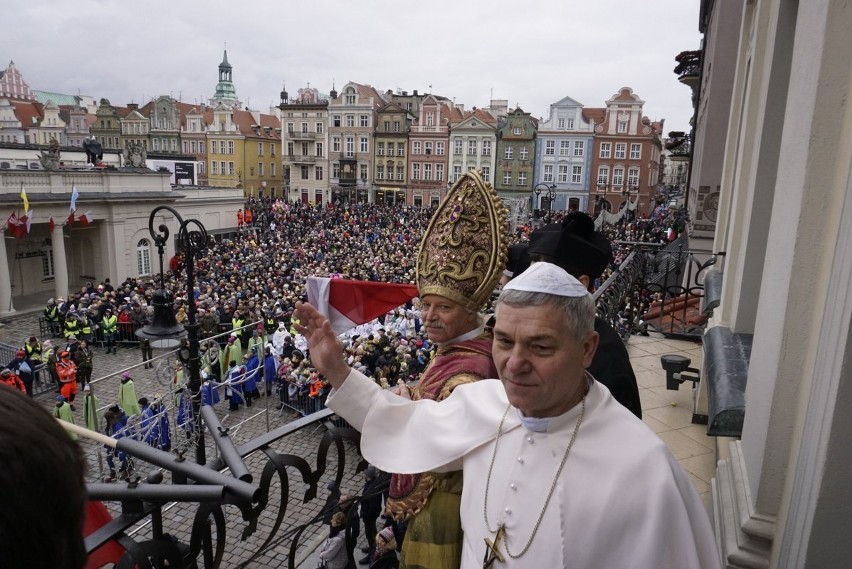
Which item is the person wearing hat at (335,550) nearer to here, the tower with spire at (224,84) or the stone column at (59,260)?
the stone column at (59,260)

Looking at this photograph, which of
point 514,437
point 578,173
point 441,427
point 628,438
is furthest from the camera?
point 578,173

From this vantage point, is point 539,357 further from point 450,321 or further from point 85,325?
point 85,325

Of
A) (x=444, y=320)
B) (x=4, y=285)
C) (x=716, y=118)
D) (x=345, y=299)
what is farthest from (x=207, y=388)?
(x=4, y=285)

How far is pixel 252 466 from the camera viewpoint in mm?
11125

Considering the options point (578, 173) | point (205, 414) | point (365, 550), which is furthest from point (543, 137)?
point (205, 414)

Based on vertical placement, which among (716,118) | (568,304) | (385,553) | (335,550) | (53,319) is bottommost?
(53,319)

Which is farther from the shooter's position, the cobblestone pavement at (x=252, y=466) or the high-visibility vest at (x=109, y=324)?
the high-visibility vest at (x=109, y=324)

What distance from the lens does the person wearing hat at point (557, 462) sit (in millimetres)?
1758

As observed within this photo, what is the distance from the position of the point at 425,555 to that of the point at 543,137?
5659 centimetres

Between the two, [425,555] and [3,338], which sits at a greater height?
[425,555]

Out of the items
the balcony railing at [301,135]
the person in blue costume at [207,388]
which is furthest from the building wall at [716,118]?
the balcony railing at [301,135]

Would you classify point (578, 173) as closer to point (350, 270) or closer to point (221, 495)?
point (350, 270)

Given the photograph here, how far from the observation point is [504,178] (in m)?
57.7

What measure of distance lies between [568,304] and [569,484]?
60 cm
